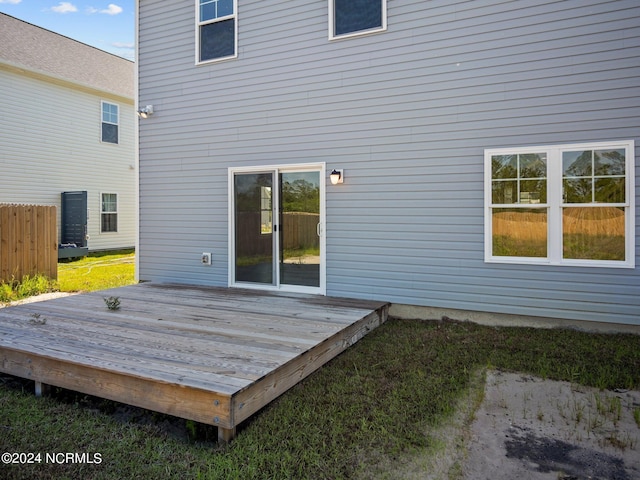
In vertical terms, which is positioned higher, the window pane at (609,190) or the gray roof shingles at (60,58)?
the gray roof shingles at (60,58)

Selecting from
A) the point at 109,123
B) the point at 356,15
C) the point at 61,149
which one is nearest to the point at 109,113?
the point at 109,123

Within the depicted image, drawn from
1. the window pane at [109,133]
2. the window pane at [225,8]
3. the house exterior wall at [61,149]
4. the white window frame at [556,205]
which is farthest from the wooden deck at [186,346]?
the window pane at [109,133]

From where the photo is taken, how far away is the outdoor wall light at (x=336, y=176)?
19.0 feet

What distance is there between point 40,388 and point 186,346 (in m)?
1.18

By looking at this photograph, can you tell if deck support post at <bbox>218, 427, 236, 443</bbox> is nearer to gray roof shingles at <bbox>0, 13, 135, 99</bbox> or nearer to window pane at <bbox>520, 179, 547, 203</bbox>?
window pane at <bbox>520, 179, 547, 203</bbox>

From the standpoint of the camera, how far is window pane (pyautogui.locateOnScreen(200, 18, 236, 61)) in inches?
262

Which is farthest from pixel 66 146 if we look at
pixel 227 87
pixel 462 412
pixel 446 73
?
pixel 462 412

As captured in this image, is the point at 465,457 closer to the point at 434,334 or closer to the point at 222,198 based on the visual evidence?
the point at 434,334

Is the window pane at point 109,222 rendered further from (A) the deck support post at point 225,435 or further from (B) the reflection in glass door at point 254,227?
(A) the deck support post at point 225,435

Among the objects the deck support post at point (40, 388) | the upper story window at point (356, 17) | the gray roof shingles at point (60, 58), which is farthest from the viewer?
the gray roof shingles at point (60, 58)

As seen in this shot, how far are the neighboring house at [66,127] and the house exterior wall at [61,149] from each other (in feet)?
0.08

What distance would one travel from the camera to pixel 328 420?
2953mm

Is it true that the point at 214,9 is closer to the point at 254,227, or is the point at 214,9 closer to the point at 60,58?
the point at 254,227

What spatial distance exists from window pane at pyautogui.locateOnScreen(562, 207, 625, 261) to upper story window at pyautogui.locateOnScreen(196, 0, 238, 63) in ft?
17.1
